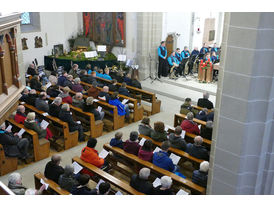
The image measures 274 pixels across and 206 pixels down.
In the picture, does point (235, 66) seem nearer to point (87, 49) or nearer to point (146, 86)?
point (146, 86)

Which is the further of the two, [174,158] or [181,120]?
Result: [181,120]

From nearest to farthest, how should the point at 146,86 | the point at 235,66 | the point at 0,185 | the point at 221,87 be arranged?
the point at 0,185, the point at 235,66, the point at 221,87, the point at 146,86

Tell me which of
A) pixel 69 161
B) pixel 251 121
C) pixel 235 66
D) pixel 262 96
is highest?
pixel 235 66

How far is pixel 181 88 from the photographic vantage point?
14.3 meters

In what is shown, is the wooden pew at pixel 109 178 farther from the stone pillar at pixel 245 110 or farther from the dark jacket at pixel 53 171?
the stone pillar at pixel 245 110

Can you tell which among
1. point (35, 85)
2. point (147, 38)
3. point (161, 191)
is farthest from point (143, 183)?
point (147, 38)

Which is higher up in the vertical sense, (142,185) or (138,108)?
(142,185)

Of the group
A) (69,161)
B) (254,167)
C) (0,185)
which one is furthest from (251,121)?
(69,161)

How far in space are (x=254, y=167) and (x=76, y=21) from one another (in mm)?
13874

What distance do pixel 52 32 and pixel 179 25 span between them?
6.15 metres

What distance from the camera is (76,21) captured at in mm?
17250

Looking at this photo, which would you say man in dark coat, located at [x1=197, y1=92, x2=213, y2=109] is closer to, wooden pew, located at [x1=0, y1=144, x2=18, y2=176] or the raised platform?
the raised platform

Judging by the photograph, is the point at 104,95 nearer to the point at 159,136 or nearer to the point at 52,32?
the point at 159,136

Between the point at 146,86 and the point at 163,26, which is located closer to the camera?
Answer: the point at 146,86
